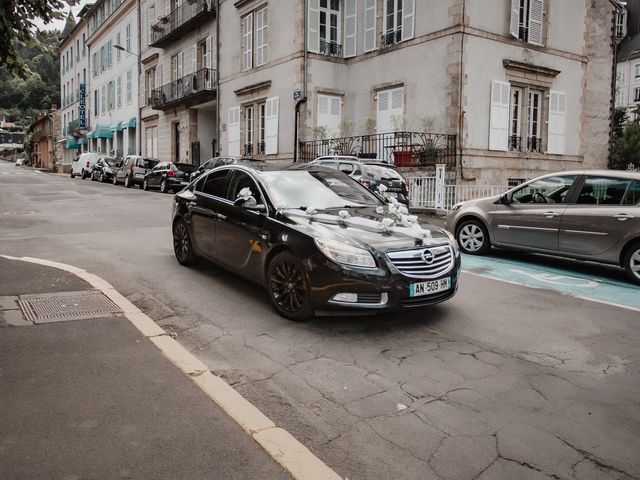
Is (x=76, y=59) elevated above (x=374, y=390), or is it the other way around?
(x=76, y=59)

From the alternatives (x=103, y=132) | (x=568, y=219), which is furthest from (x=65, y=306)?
(x=103, y=132)

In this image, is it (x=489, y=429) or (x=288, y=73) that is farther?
(x=288, y=73)

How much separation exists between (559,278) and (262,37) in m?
20.9

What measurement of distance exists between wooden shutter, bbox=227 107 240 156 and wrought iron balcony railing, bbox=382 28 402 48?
8.58m

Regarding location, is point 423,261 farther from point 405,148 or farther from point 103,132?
point 103,132

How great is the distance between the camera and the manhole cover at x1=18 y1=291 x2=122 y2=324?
215 inches

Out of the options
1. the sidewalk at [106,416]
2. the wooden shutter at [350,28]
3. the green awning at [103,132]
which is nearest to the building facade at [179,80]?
the green awning at [103,132]

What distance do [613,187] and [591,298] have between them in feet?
6.77

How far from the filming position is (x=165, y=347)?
15.2 feet

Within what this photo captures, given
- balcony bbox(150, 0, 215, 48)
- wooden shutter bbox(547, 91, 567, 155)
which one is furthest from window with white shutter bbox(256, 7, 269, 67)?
wooden shutter bbox(547, 91, 567, 155)

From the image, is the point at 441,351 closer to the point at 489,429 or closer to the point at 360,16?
the point at 489,429

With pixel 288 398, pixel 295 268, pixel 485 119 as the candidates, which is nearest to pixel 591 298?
pixel 295 268

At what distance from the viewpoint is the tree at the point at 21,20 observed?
249 inches

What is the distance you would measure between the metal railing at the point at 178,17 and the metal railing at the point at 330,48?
8.45m
